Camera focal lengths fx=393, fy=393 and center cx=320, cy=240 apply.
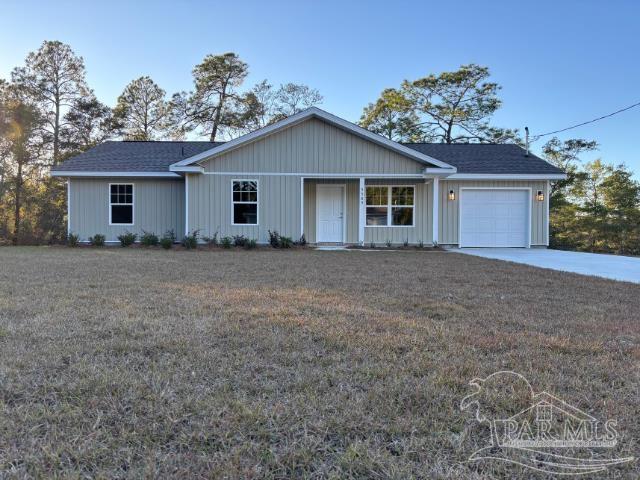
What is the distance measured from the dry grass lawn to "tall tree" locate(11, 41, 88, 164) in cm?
1954

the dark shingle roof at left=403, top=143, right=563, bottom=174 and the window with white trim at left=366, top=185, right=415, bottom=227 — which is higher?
the dark shingle roof at left=403, top=143, right=563, bottom=174

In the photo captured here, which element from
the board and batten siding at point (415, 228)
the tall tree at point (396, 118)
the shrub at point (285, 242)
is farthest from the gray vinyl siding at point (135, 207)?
the tall tree at point (396, 118)

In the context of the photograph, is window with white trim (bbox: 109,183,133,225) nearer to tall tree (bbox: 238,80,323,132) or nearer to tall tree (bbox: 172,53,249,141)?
tall tree (bbox: 172,53,249,141)

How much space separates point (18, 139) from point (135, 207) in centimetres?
1020

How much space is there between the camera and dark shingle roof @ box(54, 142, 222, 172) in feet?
43.7

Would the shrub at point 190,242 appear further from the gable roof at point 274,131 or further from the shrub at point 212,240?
the gable roof at point 274,131

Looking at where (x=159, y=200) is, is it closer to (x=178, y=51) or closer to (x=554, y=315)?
(x=178, y=51)

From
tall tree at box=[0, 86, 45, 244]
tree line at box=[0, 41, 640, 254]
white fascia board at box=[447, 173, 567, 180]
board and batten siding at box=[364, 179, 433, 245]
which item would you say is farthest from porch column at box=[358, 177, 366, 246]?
tall tree at box=[0, 86, 45, 244]

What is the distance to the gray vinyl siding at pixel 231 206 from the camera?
494 inches

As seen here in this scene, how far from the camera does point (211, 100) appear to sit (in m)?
23.9

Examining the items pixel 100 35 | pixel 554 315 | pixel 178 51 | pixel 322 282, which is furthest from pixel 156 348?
pixel 178 51

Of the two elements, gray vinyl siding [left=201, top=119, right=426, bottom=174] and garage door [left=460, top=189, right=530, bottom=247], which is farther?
garage door [left=460, top=189, right=530, bottom=247]

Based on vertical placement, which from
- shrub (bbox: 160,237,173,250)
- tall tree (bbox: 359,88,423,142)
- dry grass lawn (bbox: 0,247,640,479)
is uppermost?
tall tree (bbox: 359,88,423,142)

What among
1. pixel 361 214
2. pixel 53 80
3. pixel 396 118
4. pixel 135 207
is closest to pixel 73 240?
pixel 135 207
